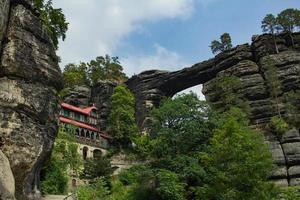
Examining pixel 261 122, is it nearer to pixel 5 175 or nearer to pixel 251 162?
pixel 251 162

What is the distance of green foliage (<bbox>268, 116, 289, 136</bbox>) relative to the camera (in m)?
43.4

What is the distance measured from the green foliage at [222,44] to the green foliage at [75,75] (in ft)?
80.3

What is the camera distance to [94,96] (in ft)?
226

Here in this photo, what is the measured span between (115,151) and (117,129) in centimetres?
352

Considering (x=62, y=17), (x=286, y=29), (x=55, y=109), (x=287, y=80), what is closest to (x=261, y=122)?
(x=287, y=80)

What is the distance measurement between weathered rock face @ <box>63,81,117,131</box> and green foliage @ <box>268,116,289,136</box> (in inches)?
1123

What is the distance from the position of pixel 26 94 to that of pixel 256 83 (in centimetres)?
3632

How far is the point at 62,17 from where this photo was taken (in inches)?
1409

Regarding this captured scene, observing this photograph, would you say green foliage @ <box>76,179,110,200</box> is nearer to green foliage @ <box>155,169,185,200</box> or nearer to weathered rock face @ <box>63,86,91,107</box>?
green foliage @ <box>155,169,185,200</box>

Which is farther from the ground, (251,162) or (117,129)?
(117,129)

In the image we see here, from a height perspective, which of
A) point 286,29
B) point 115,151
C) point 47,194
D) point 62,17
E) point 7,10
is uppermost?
point 286,29

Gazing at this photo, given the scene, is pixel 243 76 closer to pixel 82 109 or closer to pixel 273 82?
pixel 273 82

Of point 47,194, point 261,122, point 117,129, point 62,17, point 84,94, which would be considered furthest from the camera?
point 84,94

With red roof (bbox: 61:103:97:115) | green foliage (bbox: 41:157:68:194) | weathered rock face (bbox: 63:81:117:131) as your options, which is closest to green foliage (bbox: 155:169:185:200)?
green foliage (bbox: 41:157:68:194)
